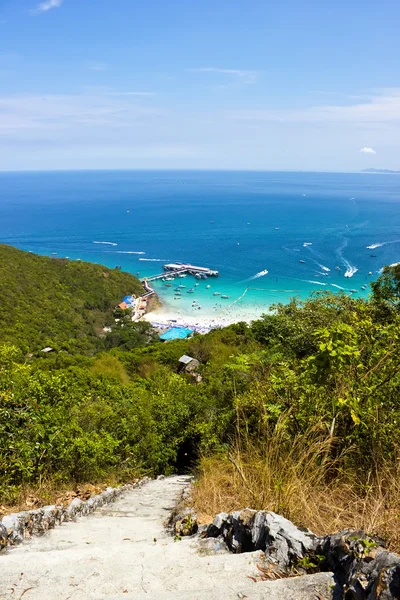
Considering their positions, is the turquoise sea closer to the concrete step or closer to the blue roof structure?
the blue roof structure

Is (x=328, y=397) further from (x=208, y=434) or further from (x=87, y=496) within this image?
(x=208, y=434)

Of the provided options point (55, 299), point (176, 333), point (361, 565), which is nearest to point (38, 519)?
point (361, 565)

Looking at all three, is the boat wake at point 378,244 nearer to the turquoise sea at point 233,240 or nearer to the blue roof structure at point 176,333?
the turquoise sea at point 233,240

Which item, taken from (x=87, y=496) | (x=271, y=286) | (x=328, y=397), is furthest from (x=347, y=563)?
(x=271, y=286)

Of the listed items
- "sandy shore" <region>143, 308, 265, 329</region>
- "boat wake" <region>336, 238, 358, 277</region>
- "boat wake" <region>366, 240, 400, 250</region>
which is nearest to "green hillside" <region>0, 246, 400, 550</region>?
"sandy shore" <region>143, 308, 265, 329</region>

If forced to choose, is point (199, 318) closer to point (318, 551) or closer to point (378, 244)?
point (318, 551)
